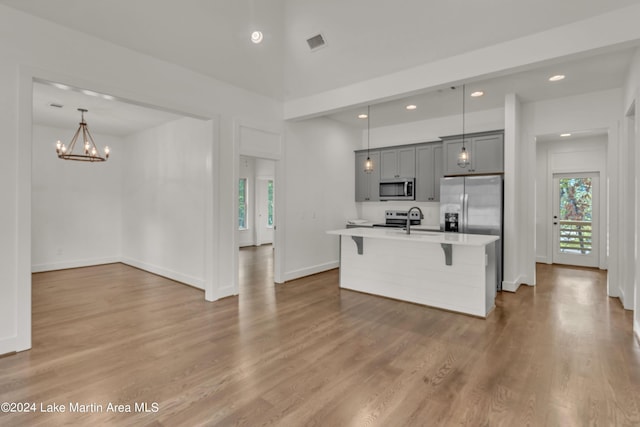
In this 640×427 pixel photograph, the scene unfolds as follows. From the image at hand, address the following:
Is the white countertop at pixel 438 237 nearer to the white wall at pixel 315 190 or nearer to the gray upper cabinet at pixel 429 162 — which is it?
the white wall at pixel 315 190

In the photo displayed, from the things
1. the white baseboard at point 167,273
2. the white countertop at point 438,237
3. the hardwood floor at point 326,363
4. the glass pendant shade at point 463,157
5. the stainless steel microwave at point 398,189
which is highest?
the glass pendant shade at point 463,157

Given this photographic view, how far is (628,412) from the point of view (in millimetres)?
2104

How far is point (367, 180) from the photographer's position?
7098 mm

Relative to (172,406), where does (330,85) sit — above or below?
above

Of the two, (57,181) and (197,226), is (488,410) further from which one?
(57,181)

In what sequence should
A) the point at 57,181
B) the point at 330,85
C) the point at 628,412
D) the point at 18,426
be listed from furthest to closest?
the point at 57,181
the point at 330,85
the point at 628,412
the point at 18,426

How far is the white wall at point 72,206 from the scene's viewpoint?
6312 mm

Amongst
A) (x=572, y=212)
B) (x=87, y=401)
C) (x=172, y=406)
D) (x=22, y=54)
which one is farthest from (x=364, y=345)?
(x=572, y=212)

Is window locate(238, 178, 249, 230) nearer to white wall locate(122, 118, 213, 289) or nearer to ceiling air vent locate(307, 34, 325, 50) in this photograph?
white wall locate(122, 118, 213, 289)

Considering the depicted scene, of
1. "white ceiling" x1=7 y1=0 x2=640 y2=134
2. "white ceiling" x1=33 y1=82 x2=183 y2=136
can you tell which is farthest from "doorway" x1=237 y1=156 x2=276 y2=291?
"white ceiling" x1=7 y1=0 x2=640 y2=134

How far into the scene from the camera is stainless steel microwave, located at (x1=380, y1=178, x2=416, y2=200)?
253 inches

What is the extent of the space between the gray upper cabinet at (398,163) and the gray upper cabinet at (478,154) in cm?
79

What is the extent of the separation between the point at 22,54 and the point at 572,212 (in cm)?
924

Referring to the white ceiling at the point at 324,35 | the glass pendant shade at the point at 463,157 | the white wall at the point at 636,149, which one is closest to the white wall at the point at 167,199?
the white ceiling at the point at 324,35
